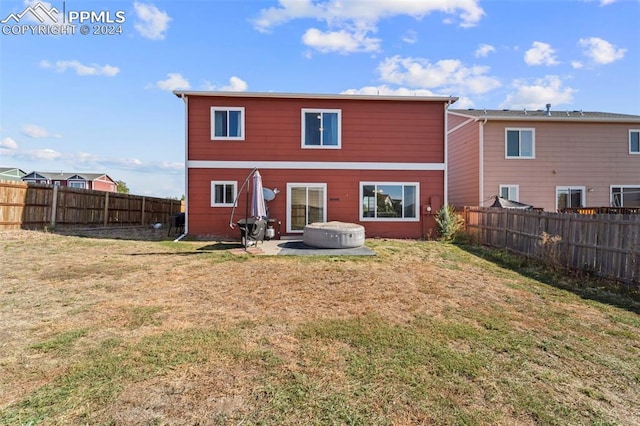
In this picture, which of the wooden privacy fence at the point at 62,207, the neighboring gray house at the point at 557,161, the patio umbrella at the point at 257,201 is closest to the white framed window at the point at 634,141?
the neighboring gray house at the point at 557,161

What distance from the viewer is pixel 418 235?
Result: 41.0 feet

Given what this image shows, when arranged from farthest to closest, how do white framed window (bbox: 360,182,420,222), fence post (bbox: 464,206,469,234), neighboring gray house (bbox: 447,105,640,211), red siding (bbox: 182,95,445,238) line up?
neighboring gray house (bbox: 447,105,640,211) → fence post (bbox: 464,206,469,234) → white framed window (bbox: 360,182,420,222) → red siding (bbox: 182,95,445,238)

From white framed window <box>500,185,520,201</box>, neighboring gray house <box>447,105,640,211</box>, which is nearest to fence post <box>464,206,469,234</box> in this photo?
neighboring gray house <box>447,105,640,211</box>

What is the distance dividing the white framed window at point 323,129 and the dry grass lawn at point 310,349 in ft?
22.3

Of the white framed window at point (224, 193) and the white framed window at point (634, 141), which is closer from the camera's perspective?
the white framed window at point (224, 193)

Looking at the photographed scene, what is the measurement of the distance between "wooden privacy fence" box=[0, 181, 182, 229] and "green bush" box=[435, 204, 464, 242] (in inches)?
573

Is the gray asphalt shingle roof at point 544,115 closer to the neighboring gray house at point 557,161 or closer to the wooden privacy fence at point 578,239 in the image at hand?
the neighboring gray house at point 557,161

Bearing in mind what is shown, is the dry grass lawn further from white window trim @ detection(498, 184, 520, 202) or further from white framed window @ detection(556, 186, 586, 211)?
white framed window @ detection(556, 186, 586, 211)

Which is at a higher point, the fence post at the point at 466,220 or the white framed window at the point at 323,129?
the white framed window at the point at 323,129

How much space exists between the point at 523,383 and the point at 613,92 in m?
16.8

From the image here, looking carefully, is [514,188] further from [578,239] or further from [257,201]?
[257,201]

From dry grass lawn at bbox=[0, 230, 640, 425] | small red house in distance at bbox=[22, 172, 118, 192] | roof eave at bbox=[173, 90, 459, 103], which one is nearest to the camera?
dry grass lawn at bbox=[0, 230, 640, 425]

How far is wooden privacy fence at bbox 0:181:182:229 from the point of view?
11.1m

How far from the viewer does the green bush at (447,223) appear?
12.0 metres
